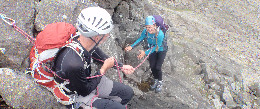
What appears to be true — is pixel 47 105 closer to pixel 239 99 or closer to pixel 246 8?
pixel 239 99

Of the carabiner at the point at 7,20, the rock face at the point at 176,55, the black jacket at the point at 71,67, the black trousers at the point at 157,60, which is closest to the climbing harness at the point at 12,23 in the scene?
the carabiner at the point at 7,20

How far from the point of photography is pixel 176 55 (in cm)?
1210

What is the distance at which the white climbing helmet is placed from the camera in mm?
3770

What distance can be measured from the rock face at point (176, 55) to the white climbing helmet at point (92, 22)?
6.66 feet

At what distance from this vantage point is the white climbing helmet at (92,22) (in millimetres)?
3770

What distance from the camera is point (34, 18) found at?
585 centimetres

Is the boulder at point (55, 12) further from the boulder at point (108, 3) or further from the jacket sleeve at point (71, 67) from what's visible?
the jacket sleeve at point (71, 67)

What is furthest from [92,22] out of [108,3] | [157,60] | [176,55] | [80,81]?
[176,55]

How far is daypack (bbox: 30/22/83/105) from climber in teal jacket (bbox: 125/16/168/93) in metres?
3.12

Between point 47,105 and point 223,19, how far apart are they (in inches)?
930

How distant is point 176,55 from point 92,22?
9.16m

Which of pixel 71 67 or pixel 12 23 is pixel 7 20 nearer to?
pixel 12 23

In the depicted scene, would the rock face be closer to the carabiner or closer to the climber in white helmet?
the carabiner

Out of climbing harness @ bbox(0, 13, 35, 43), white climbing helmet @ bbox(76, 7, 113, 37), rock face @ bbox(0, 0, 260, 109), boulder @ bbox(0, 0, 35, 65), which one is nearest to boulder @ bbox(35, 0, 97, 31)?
rock face @ bbox(0, 0, 260, 109)
